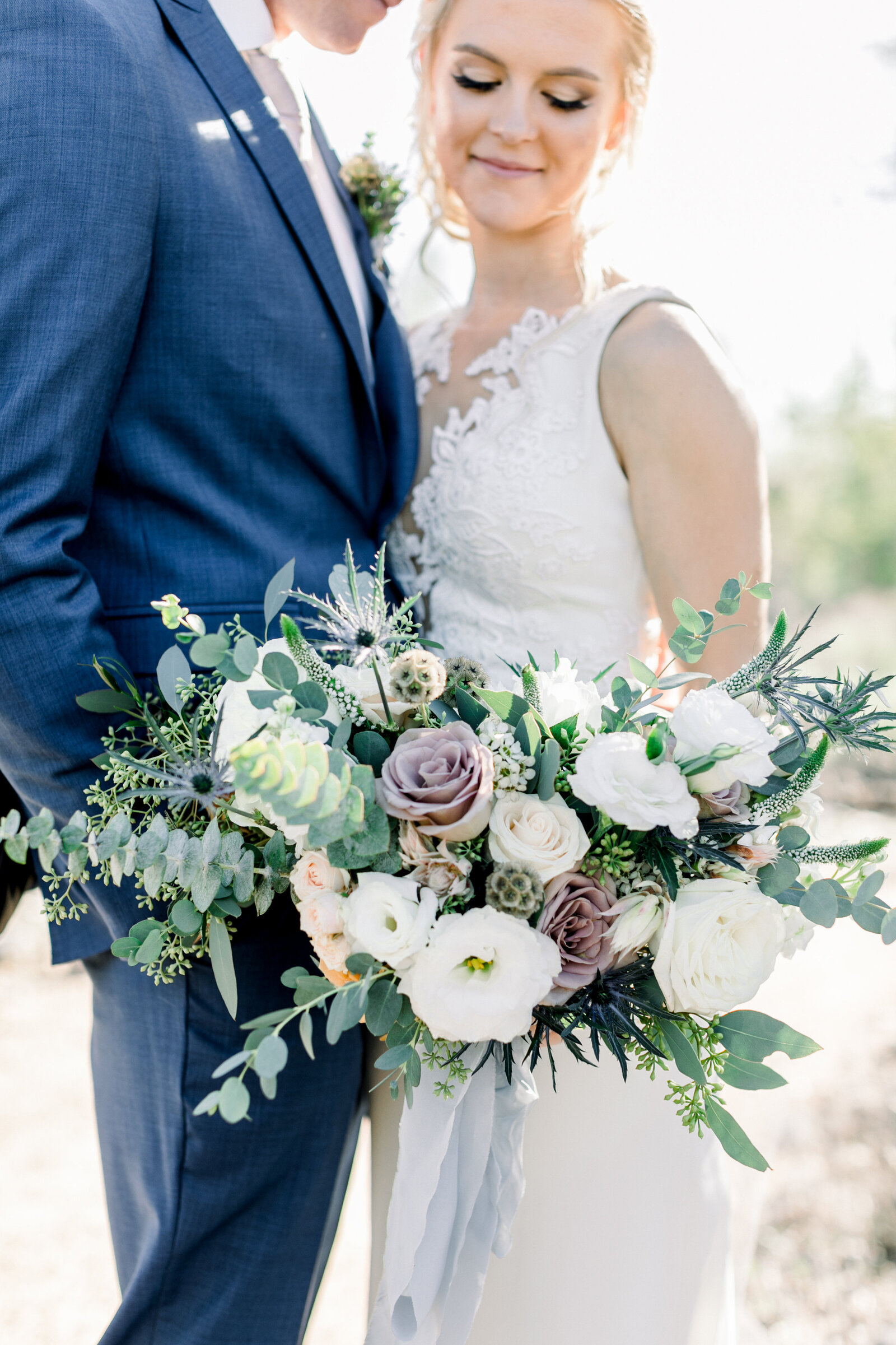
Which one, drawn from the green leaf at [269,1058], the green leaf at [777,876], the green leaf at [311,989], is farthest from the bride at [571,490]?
the green leaf at [269,1058]

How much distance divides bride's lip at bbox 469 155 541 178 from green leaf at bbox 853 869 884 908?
1595 millimetres

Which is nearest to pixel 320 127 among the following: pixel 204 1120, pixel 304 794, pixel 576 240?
pixel 576 240

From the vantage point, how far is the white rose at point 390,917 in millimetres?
1156

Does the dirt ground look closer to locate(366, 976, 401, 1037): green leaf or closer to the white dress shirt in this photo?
locate(366, 976, 401, 1037): green leaf

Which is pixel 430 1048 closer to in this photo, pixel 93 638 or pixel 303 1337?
pixel 93 638

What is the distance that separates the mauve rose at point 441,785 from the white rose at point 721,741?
240 mm

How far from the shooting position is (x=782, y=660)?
1.34 metres

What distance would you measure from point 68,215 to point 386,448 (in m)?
0.77

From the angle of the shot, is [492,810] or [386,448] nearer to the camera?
[492,810]

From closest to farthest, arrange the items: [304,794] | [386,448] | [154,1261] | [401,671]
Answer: [304,794], [401,671], [154,1261], [386,448]

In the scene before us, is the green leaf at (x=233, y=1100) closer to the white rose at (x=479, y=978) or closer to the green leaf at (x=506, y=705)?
the white rose at (x=479, y=978)

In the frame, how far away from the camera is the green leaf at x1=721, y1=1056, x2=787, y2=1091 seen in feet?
4.08

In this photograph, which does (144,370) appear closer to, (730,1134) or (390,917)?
(390,917)

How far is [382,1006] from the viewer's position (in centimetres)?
120
